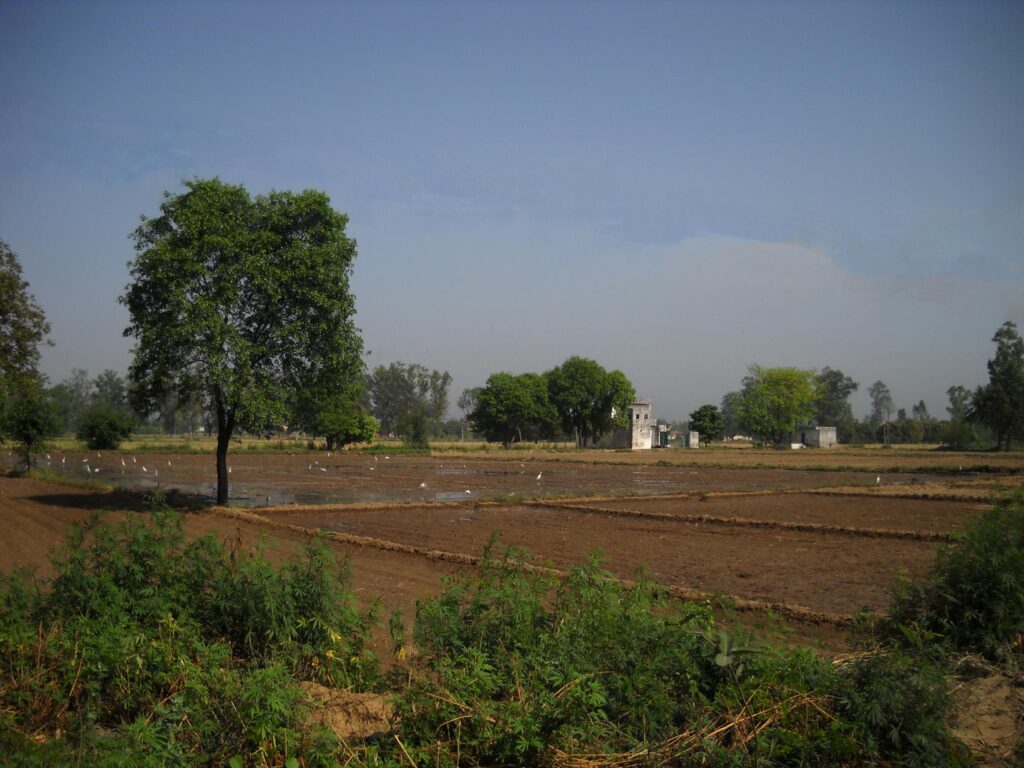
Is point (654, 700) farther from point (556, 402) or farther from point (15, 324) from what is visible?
point (556, 402)

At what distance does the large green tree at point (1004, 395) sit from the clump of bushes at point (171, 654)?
356ft

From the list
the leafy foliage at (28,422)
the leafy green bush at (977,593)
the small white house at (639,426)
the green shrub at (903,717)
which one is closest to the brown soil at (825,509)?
the leafy green bush at (977,593)

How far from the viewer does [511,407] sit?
347 ft

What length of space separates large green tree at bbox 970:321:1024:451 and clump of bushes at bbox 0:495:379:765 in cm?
10865

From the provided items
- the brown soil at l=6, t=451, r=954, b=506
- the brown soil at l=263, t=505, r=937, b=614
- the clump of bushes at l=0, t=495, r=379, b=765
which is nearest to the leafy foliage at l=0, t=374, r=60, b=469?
the brown soil at l=6, t=451, r=954, b=506

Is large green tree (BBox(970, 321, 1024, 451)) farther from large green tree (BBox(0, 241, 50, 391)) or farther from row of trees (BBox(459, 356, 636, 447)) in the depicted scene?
large green tree (BBox(0, 241, 50, 391))

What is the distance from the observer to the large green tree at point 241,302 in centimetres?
2262

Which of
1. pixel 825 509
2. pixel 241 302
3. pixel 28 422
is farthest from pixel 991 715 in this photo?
pixel 28 422

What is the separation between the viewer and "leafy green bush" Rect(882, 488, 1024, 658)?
703 centimetres

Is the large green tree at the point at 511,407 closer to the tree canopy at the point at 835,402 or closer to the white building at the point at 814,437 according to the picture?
the white building at the point at 814,437

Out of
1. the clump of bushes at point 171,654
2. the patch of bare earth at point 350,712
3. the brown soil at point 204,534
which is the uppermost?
the clump of bushes at point 171,654

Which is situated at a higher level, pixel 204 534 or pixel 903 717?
pixel 204 534

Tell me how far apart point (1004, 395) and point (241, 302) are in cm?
10099

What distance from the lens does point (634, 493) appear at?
1426 inches
